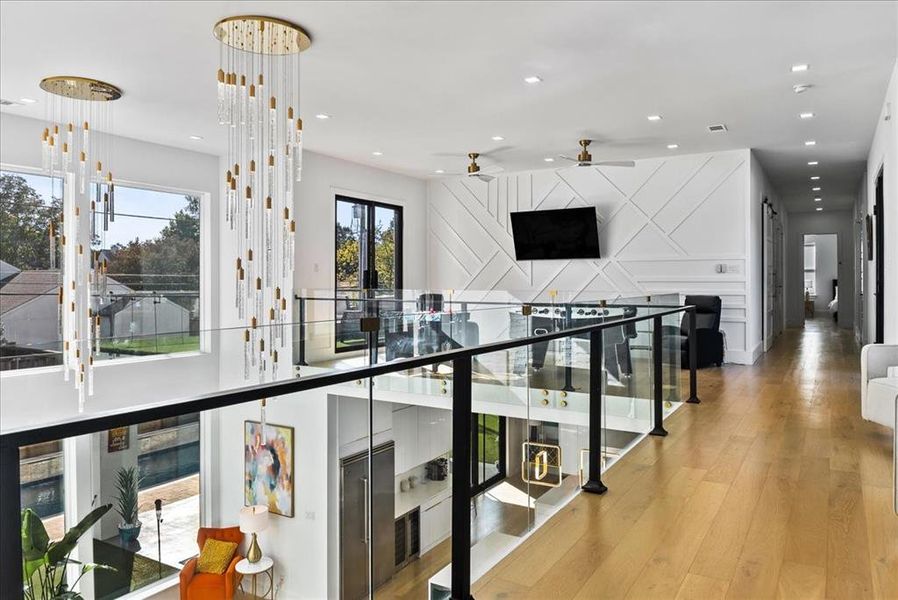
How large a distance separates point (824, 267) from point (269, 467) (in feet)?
64.7

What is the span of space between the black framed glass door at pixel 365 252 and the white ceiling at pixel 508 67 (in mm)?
1913

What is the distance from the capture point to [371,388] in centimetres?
166

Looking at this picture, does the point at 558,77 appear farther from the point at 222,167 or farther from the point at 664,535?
the point at 222,167

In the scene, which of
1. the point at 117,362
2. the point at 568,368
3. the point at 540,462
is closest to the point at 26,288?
the point at 117,362

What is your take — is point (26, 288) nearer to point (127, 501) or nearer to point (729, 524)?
point (127, 501)

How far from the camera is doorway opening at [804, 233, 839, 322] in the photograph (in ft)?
56.1

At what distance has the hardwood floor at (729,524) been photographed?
2115mm

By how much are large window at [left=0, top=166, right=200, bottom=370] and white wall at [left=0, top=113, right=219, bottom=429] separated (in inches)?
6.0

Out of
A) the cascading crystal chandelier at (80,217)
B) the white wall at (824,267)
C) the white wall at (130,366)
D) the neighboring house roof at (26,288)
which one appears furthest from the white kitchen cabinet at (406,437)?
the white wall at (824,267)

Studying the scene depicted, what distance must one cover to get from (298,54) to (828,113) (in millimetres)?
5110

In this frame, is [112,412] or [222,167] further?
[222,167]

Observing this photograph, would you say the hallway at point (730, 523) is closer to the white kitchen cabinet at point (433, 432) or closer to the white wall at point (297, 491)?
the white kitchen cabinet at point (433, 432)

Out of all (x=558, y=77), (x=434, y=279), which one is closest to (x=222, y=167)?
(x=434, y=279)

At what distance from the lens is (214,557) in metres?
1.21
